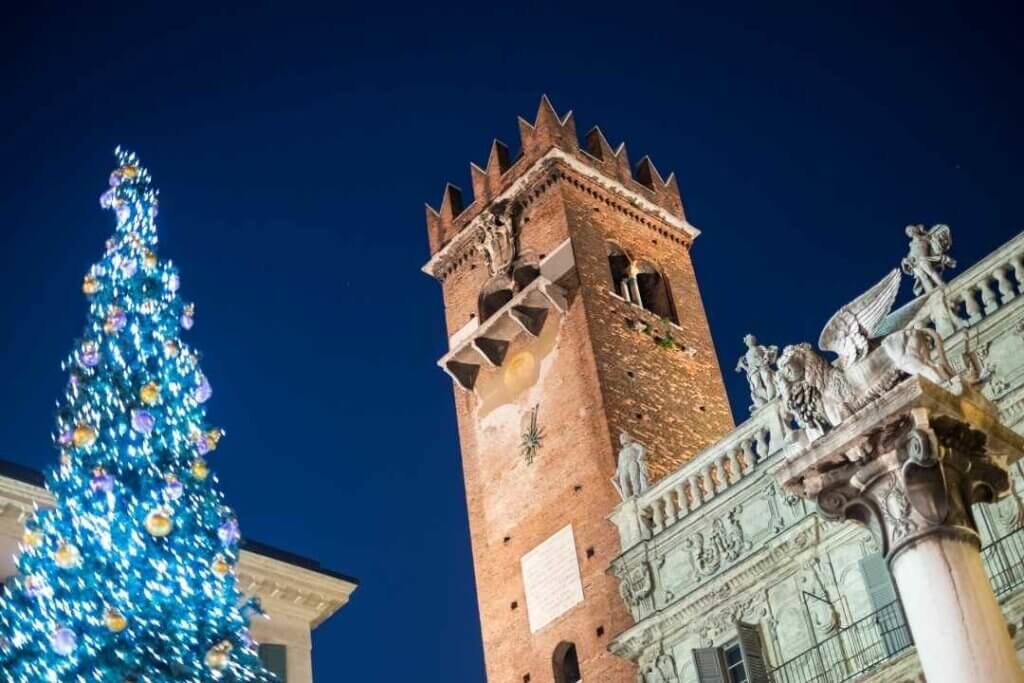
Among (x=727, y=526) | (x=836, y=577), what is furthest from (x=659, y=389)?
(x=836, y=577)

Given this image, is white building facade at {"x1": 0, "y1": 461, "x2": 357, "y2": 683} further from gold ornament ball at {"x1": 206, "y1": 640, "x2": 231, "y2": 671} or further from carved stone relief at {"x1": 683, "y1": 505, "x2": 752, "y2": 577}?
gold ornament ball at {"x1": 206, "y1": 640, "x2": 231, "y2": 671}

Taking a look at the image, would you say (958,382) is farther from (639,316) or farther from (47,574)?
(639,316)

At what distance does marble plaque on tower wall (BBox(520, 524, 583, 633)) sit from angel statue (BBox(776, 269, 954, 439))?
1685 cm

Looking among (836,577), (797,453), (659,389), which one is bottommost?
(797,453)

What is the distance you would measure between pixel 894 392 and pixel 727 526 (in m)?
12.8

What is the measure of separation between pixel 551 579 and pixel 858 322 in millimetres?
18167

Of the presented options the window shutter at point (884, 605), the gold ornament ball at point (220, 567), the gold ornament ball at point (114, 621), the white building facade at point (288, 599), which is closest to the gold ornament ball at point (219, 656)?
the gold ornament ball at point (220, 567)

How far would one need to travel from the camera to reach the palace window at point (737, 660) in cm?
2398

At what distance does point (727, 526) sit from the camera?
25672mm

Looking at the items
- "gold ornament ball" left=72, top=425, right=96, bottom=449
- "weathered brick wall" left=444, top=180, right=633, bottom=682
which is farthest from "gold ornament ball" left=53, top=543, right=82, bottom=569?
"weathered brick wall" left=444, top=180, right=633, bottom=682

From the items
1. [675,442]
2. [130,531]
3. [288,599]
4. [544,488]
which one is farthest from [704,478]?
[130,531]

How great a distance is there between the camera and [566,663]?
3064 cm

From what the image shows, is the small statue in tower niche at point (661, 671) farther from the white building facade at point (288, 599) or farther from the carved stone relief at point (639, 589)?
the white building facade at point (288, 599)

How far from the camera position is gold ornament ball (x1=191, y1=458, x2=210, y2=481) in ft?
58.9
